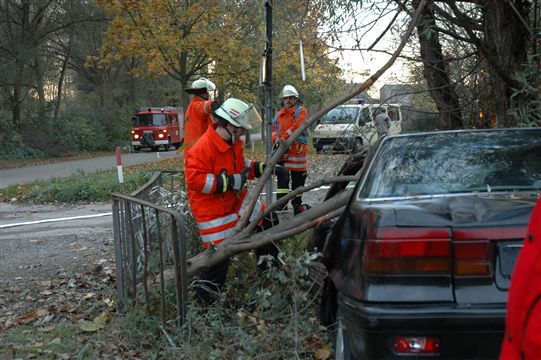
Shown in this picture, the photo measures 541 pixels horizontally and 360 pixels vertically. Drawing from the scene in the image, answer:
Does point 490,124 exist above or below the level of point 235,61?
below

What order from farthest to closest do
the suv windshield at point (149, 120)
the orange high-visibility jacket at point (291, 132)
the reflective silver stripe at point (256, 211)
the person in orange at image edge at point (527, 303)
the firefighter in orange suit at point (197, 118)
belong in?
1. the suv windshield at point (149, 120)
2. the orange high-visibility jacket at point (291, 132)
3. the firefighter in orange suit at point (197, 118)
4. the reflective silver stripe at point (256, 211)
5. the person in orange at image edge at point (527, 303)

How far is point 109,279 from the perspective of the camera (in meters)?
6.43

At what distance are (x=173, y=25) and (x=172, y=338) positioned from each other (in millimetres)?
16559

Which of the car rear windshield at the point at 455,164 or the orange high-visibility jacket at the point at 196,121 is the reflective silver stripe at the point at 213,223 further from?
the orange high-visibility jacket at the point at 196,121

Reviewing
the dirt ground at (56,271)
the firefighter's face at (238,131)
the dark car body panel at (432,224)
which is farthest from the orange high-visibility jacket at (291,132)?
the dark car body panel at (432,224)

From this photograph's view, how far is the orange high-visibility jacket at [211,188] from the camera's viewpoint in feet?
15.3

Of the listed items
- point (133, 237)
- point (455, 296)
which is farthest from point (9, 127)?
A: point (455, 296)

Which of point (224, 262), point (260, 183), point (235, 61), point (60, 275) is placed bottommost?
point (60, 275)

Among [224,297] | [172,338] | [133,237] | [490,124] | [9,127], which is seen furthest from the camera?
[9,127]

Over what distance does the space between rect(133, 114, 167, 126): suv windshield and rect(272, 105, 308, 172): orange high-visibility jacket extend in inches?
1118

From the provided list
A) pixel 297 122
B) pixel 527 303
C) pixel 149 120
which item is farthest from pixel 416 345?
pixel 149 120

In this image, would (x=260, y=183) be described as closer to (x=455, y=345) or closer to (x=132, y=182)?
(x=455, y=345)

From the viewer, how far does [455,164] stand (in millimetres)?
3574

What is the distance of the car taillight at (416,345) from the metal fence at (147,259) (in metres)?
1.83
